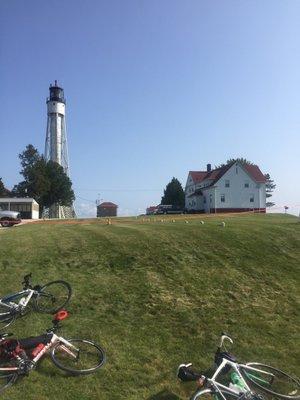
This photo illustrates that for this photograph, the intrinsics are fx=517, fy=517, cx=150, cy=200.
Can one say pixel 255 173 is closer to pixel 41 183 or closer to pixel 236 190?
pixel 236 190

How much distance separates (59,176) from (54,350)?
84.7 metres

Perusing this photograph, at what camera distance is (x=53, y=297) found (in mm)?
12945

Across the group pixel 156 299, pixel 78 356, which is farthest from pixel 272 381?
pixel 156 299

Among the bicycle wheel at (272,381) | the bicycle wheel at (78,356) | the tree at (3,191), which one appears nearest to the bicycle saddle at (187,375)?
the bicycle wheel at (272,381)

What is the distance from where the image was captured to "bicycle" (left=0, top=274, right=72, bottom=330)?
1184cm

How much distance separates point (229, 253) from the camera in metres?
18.8

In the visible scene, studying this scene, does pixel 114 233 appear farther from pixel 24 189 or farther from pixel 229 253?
pixel 24 189

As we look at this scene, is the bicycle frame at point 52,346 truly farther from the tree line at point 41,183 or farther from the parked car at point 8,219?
the tree line at point 41,183

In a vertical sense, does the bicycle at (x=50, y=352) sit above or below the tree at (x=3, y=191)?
below

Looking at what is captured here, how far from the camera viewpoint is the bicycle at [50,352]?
9426 millimetres

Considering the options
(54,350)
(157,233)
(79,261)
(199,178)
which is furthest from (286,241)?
(199,178)

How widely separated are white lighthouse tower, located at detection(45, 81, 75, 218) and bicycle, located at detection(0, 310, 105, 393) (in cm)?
9003

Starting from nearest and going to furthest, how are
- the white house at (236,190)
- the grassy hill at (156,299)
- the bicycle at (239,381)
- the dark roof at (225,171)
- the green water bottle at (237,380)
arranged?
1. the bicycle at (239,381)
2. the green water bottle at (237,380)
3. the grassy hill at (156,299)
4. the white house at (236,190)
5. the dark roof at (225,171)

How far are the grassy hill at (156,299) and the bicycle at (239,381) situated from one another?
1.08 meters
